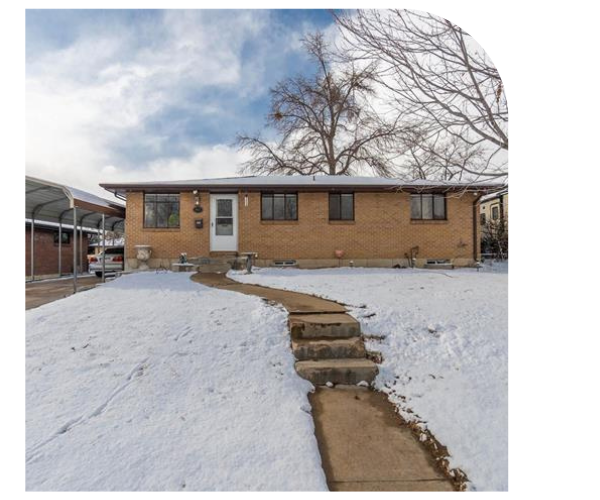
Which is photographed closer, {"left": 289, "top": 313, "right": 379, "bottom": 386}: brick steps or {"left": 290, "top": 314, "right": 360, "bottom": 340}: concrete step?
{"left": 289, "top": 313, "right": 379, "bottom": 386}: brick steps

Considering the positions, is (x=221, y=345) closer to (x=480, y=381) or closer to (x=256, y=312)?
(x=256, y=312)

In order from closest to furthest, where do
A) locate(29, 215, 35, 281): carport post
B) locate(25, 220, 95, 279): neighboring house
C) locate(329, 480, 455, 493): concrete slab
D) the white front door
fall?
1. locate(329, 480, 455, 493): concrete slab
2. the white front door
3. locate(29, 215, 35, 281): carport post
4. locate(25, 220, 95, 279): neighboring house

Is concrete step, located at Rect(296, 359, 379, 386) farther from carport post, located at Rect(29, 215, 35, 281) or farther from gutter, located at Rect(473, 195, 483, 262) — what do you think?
carport post, located at Rect(29, 215, 35, 281)

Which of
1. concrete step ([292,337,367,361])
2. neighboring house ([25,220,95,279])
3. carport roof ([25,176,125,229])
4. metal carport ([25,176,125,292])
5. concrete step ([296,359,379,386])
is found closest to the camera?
concrete step ([296,359,379,386])

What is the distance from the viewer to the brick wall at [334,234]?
36.5 ft

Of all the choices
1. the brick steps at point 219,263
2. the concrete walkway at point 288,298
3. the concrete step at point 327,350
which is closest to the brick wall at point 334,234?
the brick steps at point 219,263

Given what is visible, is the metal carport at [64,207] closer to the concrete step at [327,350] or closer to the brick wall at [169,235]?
the brick wall at [169,235]

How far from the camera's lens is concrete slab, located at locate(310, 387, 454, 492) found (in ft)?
6.47

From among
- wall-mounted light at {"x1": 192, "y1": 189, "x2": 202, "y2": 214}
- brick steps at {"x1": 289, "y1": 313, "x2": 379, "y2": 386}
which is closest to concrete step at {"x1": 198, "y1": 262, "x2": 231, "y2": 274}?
wall-mounted light at {"x1": 192, "y1": 189, "x2": 202, "y2": 214}

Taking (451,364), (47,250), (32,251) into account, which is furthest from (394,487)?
(47,250)

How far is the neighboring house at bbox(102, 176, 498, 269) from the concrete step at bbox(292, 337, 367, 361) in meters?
7.71

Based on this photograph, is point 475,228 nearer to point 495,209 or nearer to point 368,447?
point 495,209
